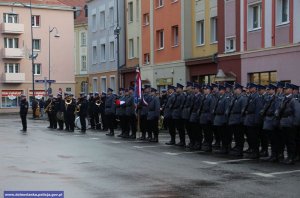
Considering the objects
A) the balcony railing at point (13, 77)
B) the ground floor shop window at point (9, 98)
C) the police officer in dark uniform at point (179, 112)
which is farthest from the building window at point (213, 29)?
the ground floor shop window at point (9, 98)

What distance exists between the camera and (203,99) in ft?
56.6

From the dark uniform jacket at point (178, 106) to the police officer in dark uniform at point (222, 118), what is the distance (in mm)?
2040

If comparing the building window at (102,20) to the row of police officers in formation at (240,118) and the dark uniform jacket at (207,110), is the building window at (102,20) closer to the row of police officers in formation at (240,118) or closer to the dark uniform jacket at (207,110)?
the row of police officers in formation at (240,118)

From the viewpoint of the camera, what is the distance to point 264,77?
27484 mm

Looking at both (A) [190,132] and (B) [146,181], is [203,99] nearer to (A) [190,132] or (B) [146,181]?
(A) [190,132]

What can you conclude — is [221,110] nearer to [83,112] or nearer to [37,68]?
[83,112]

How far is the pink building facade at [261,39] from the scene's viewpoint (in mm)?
24969

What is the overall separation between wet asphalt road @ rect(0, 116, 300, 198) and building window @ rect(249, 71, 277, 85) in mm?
10558

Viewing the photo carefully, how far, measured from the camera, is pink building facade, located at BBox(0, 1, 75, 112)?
65.6 meters

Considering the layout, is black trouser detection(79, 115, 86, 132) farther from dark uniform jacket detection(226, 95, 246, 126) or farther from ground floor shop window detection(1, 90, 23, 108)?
ground floor shop window detection(1, 90, 23, 108)

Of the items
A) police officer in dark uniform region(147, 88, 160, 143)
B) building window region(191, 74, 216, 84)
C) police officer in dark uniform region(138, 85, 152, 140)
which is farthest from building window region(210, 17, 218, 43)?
police officer in dark uniform region(147, 88, 160, 143)

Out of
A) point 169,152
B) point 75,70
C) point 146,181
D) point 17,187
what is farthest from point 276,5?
point 75,70

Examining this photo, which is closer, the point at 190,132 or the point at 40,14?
the point at 190,132

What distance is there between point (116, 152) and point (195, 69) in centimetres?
1873
